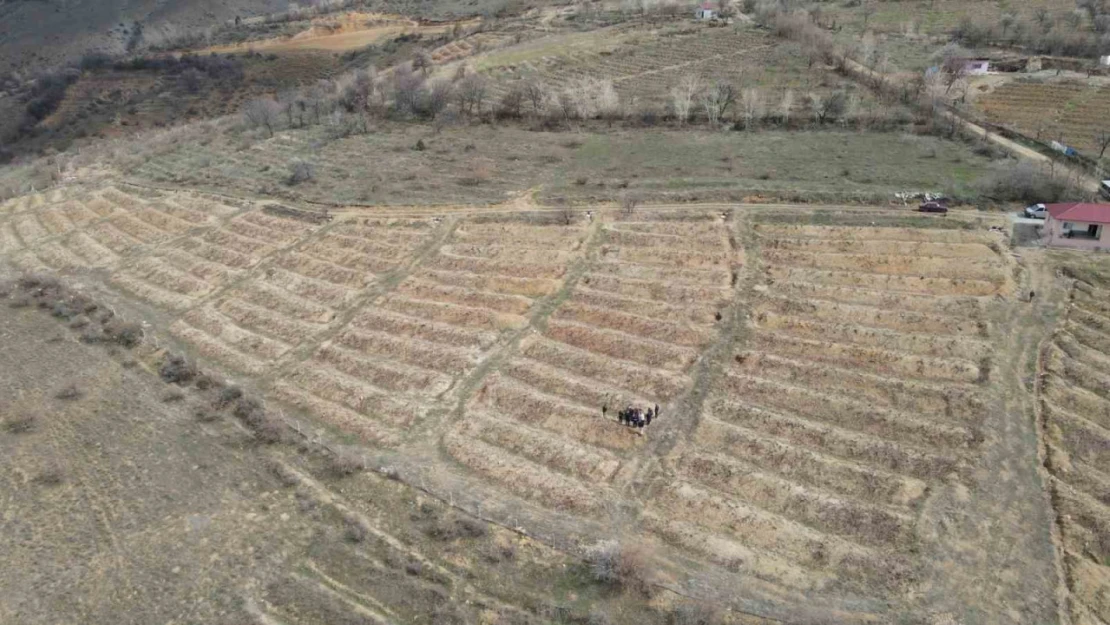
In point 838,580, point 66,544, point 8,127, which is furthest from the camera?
point 8,127

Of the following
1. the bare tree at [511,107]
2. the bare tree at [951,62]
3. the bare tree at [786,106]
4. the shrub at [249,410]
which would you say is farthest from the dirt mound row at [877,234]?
the bare tree at [511,107]

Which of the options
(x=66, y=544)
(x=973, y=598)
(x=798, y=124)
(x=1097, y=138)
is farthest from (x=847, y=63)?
(x=66, y=544)

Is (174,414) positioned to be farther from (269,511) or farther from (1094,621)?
(1094,621)

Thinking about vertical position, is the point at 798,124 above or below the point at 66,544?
above

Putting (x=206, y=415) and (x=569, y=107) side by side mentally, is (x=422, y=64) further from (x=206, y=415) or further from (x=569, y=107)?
(x=206, y=415)

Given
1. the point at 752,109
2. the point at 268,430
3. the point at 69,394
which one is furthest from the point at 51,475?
the point at 752,109

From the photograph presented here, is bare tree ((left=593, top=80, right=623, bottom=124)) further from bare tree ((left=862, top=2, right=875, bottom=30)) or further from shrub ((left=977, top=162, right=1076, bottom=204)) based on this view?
bare tree ((left=862, top=2, right=875, bottom=30))
